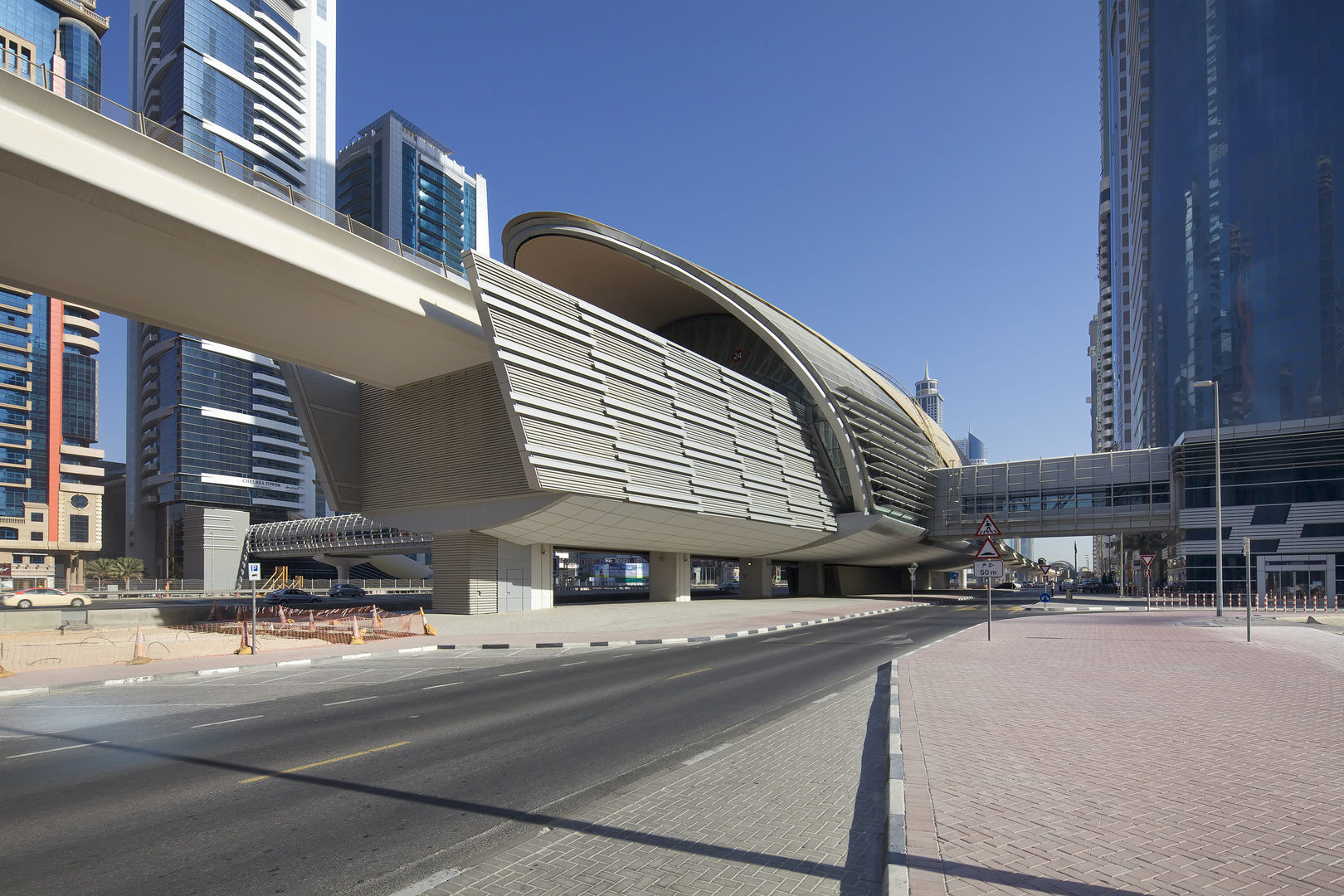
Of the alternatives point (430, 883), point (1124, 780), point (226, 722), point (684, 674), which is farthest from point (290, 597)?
point (1124, 780)

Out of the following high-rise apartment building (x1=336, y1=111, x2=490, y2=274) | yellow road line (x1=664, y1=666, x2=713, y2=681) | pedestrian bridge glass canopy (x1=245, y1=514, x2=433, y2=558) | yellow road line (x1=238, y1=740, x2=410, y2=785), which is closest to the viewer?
yellow road line (x1=238, y1=740, x2=410, y2=785)

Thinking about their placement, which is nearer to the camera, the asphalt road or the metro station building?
the asphalt road

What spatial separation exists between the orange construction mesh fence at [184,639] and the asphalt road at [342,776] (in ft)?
28.2

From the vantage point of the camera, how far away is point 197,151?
20781 mm

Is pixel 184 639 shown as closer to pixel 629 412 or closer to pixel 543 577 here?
pixel 543 577

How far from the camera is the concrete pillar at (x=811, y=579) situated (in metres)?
60.2

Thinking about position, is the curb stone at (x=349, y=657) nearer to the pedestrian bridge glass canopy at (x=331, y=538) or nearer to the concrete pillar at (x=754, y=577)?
the concrete pillar at (x=754, y=577)

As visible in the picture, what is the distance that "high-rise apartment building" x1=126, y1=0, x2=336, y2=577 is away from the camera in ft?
316

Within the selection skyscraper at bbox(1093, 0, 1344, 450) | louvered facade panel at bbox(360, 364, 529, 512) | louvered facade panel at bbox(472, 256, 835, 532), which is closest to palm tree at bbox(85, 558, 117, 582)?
louvered facade panel at bbox(360, 364, 529, 512)

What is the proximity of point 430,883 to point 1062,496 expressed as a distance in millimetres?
64030

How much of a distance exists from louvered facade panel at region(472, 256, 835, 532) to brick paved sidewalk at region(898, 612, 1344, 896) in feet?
58.2

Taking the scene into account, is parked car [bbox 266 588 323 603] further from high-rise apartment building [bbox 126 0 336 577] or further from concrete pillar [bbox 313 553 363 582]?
high-rise apartment building [bbox 126 0 336 577]

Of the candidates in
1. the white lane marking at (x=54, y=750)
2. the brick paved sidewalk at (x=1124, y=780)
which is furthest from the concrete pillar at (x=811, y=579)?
the white lane marking at (x=54, y=750)

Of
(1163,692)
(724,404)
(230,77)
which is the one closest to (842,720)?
(1163,692)
